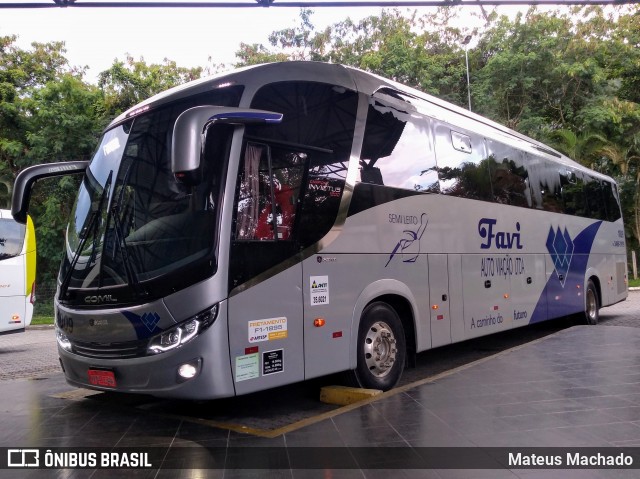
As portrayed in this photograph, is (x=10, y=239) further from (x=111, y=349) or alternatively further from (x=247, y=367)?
(x=247, y=367)

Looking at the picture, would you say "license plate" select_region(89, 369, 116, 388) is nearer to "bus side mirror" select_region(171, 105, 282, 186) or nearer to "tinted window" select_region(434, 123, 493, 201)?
"bus side mirror" select_region(171, 105, 282, 186)

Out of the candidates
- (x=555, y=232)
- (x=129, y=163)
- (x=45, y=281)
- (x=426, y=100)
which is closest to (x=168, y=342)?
(x=129, y=163)

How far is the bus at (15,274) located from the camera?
42.4ft

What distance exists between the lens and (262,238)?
551 centimetres

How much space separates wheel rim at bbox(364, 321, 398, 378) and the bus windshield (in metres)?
2.47

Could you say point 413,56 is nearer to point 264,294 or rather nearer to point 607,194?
point 607,194

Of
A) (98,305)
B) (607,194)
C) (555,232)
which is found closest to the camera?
(98,305)

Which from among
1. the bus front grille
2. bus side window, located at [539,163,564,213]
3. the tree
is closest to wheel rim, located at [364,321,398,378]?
the bus front grille

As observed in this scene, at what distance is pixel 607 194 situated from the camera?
15078mm

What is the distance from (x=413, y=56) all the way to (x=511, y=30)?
411 cm

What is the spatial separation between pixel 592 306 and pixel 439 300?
7435mm

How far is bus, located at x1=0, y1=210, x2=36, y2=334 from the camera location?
509 inches

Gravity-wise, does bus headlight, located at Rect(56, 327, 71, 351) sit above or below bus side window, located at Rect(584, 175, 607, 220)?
below

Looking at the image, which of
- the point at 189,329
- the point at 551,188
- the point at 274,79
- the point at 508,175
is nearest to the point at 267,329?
the point at 189,329
